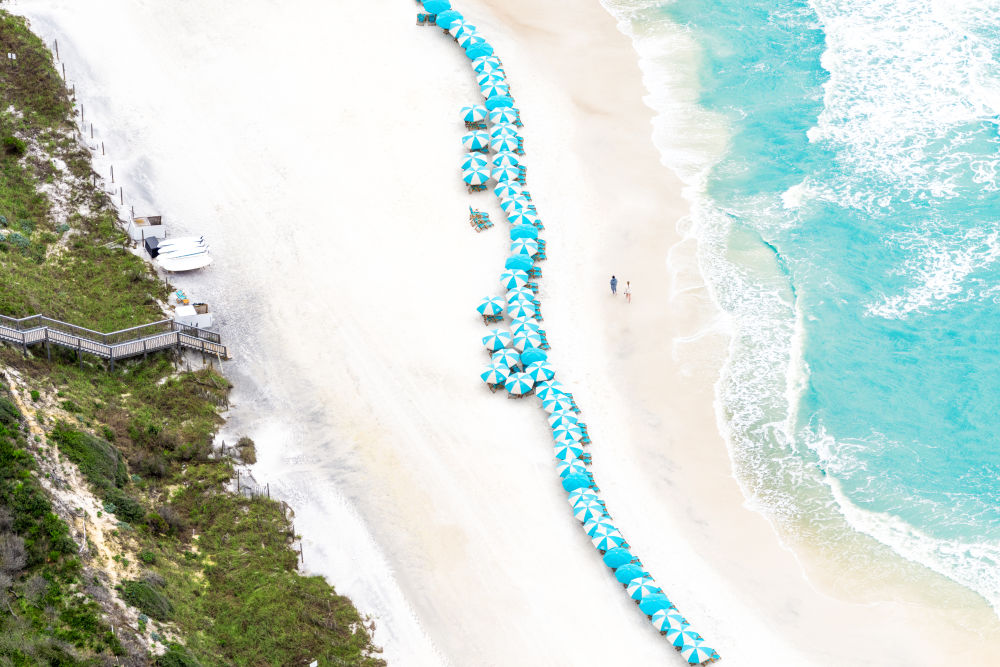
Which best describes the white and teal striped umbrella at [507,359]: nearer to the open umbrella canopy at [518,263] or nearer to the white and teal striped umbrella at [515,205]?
the open umbrella canopy at [518,263]

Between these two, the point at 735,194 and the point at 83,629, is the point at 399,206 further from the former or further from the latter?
the point at 83,629

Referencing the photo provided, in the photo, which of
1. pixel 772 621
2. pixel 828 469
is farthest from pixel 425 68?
pixel 772 621

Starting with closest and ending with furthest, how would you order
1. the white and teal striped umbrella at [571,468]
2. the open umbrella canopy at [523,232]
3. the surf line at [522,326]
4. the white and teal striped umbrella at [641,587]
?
the white and teal striped umbrella at [641,587], the surf line at [522,326], the white and teal striped umbrella at [571,468], the open umbrella canopy at [523,232]

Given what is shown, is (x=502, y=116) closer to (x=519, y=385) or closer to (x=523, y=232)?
(x=523, y=232)

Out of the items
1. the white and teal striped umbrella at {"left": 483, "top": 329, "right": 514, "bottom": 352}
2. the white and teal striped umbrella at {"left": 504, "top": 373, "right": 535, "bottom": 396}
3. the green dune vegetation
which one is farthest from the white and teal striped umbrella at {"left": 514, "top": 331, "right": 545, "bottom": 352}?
the green dune vegetation

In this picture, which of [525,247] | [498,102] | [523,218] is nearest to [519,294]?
[525,247]

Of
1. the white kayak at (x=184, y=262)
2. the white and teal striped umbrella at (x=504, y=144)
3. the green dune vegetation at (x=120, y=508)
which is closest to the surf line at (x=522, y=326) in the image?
the white and teal striped umbrella at (x=504, y=144)

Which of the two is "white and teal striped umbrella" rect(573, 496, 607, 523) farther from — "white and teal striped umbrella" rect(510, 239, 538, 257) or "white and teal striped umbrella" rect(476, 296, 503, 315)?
"white and teal striped umbrella" rect(510, 239, 538, 257)
